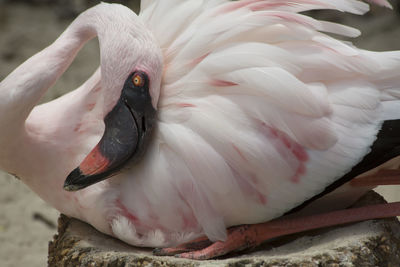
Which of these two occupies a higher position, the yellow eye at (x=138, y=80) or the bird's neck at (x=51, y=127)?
the yellow eye at (x=138, y=80)

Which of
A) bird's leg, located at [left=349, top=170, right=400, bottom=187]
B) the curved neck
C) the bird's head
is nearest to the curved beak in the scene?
the bird's head

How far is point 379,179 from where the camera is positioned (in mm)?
1907

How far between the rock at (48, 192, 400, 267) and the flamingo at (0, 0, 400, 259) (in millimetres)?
42

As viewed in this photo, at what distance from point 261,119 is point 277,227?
0.32 meters

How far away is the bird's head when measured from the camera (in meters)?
1.84

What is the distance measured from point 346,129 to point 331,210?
32 cm

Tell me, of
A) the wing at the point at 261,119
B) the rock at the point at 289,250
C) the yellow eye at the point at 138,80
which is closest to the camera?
the rock at the point at 289,250

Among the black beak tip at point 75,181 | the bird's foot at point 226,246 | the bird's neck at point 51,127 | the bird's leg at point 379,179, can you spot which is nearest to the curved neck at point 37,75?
the bird's neck at point 51,127

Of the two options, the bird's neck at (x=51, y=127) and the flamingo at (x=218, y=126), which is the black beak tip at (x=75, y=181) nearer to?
the flamingo at (x=218, y=126)

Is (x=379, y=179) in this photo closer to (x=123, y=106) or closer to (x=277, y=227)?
(x=277, y=227)

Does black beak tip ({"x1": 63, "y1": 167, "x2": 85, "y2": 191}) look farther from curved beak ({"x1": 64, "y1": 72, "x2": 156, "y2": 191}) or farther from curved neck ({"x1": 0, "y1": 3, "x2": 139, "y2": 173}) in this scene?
curved neck ({"x1": 0, "y1": 3, "x2": 139, "y2": 173})

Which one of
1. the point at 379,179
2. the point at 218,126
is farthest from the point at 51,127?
the point at 379,179

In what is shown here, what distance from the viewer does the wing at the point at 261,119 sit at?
176cm

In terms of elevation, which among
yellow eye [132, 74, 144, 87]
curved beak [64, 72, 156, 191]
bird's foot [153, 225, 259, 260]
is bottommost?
bird's foot [153, 225, 259, 260]
